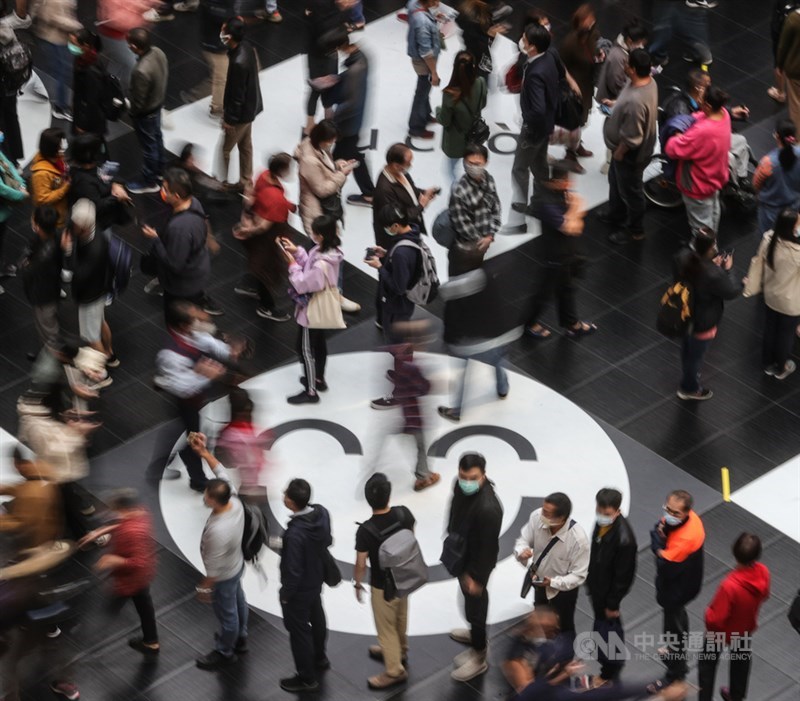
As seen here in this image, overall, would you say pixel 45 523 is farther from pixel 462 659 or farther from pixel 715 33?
pixel 715 33

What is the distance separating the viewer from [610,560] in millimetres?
10727

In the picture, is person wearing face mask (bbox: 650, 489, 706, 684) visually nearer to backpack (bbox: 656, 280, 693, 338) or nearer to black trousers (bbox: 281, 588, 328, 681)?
black trousers (bbox: 281, 588, 328, 681)

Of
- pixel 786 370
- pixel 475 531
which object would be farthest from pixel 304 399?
pixel 786 370

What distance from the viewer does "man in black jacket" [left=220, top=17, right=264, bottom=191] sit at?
15.2 meters

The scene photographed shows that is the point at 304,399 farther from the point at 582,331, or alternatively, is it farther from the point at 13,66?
the point at 13,66

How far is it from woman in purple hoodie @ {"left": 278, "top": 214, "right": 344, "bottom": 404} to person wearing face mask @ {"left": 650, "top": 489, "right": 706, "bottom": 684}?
3.52 meters

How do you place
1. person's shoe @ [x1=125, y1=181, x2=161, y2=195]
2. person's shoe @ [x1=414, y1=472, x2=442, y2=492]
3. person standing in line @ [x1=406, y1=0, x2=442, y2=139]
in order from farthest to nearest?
1. person standing in line @ [x1=406, y1=0, x2=442, y2=139]
2. person's shoe @ [x1=125, y1=181, x2=161, y2=195]
3. person's shoe @ [x1=414, y1=472, x2=442, y2=492]

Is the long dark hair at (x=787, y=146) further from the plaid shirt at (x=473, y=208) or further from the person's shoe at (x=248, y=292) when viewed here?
the person's shoe at (x=248, y=292)

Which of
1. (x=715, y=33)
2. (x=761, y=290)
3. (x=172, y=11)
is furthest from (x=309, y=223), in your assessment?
(x=715, y=33)

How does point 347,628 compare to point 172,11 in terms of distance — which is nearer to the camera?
point 347,628

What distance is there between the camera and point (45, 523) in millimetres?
10828

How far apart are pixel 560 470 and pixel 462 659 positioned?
2.21m

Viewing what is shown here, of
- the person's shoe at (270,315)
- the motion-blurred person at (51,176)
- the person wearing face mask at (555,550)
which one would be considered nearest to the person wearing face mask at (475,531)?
the person wearing face mask at (555,550)

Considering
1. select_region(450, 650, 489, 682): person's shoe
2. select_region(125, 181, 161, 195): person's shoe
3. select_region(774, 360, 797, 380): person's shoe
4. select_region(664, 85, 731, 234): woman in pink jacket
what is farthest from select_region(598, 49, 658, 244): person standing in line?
select_region(450, 650, 489, 682): person's shoe
